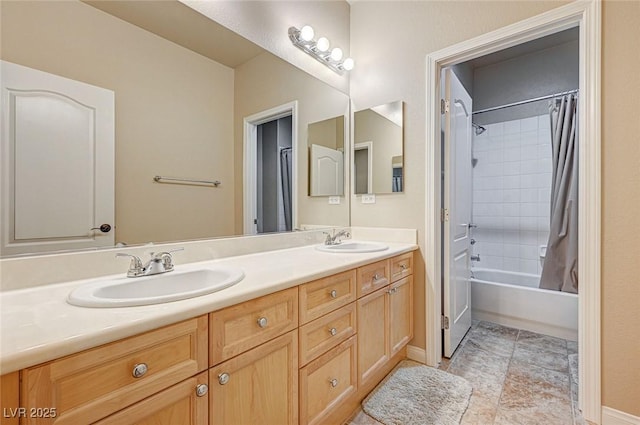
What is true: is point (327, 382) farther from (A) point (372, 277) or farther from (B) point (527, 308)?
(B) point (527, 308)

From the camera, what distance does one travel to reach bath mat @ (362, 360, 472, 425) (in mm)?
1471

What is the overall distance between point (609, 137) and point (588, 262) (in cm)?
60

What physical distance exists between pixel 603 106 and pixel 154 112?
2.07m

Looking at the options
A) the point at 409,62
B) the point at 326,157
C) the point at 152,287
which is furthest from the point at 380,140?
the point at 152,287

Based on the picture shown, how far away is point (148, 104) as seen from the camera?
4.23 ft

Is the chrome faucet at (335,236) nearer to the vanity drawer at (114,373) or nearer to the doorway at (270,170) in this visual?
the doorway at (270,170)

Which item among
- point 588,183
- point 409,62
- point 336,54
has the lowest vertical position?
point 588,183

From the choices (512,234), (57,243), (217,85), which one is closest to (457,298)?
(512,234)

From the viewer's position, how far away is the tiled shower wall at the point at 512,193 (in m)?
3.10

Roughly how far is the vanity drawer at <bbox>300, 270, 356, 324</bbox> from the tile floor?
654mm

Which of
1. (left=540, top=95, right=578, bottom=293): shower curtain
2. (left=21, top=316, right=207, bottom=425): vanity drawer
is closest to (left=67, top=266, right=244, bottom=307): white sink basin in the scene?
(left=21, top=316, right=207, bottom=425): vanity drawer

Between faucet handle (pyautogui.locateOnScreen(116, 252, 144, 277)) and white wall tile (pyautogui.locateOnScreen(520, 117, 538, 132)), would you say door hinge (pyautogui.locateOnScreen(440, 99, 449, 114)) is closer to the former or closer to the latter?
white wall tile (pyautogui.locateOnScreen(520, 117, 538, 132))

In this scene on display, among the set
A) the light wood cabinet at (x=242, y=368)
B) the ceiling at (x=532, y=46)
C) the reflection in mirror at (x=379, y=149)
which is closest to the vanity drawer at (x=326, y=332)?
the light wood cabinet at (x=242, y=368)

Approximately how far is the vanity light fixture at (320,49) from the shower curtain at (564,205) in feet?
6.33
